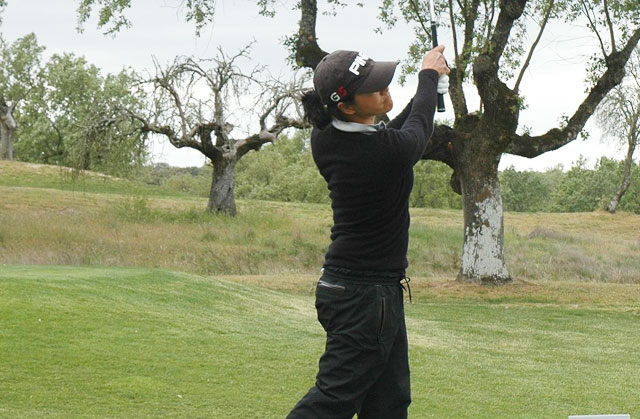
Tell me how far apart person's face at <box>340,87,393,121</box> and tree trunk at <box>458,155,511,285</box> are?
57.6 ft

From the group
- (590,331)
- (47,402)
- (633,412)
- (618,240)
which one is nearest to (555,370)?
(633,412)

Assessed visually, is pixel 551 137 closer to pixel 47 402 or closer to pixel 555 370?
pixel 555 370

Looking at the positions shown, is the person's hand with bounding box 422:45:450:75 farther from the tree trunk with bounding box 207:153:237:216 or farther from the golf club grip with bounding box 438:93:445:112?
the tree trunk with bounding box 207:153:237:216

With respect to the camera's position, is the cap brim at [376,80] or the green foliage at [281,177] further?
the green foliage at [281,177]

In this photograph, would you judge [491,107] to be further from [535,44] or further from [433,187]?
[433,187]

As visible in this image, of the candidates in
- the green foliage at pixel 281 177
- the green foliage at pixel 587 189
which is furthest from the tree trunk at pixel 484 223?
the green foliage at pixel 587 189

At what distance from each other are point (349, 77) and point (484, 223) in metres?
17.8

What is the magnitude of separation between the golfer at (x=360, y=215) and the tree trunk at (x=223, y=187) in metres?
34.1

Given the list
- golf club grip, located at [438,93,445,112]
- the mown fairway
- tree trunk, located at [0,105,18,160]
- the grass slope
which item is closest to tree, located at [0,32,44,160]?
tree trunk, located at [0,105,18,160]

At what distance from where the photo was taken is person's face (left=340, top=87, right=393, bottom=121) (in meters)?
4.52

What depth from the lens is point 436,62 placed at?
471cm

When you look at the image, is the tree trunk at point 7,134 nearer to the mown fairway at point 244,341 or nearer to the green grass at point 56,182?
the green grass at point 56,182

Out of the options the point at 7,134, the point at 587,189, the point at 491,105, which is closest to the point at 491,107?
the point at 491,105

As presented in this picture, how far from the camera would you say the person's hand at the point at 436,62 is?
470 cm
